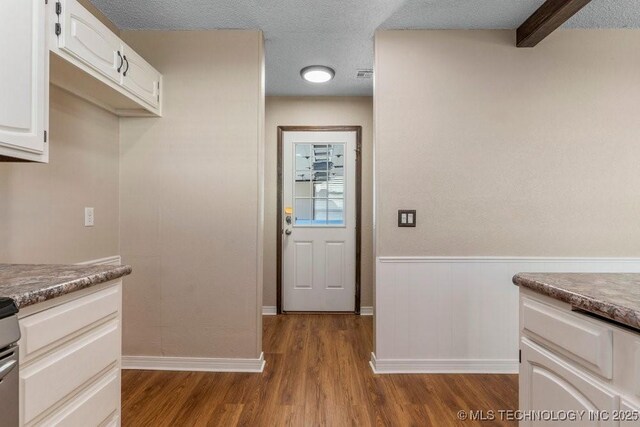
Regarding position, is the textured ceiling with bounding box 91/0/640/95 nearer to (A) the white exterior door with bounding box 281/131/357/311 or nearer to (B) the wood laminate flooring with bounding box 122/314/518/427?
(A) the white exterior door with bounding box 281/131/357/311

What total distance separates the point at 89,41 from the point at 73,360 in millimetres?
1505

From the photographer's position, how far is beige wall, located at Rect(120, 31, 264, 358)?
2445 millimetres

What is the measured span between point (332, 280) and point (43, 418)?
2.92m

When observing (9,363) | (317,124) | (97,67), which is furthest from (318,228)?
(9,363)

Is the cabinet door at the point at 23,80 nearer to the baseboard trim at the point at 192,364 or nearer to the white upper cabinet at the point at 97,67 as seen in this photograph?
the white upper cabinet at the point at 97,67

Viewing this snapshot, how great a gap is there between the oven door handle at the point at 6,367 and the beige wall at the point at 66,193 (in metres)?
0.99

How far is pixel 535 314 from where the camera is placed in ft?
4.00

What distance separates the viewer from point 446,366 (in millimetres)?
2410

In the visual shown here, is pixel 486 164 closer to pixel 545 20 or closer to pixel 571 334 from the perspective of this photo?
pixel 545 20

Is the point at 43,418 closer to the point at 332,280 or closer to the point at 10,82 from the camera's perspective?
the point at 10,82

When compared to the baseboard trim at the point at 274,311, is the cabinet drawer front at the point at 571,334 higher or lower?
higher

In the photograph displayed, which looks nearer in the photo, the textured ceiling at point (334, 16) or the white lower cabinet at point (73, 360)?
the white lower cabinet at point (73, 360)

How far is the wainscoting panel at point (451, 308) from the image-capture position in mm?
2420

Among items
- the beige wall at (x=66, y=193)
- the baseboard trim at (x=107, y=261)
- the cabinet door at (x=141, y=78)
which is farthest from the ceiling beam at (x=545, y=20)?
the baseboard trim at (x=107, y=261)
